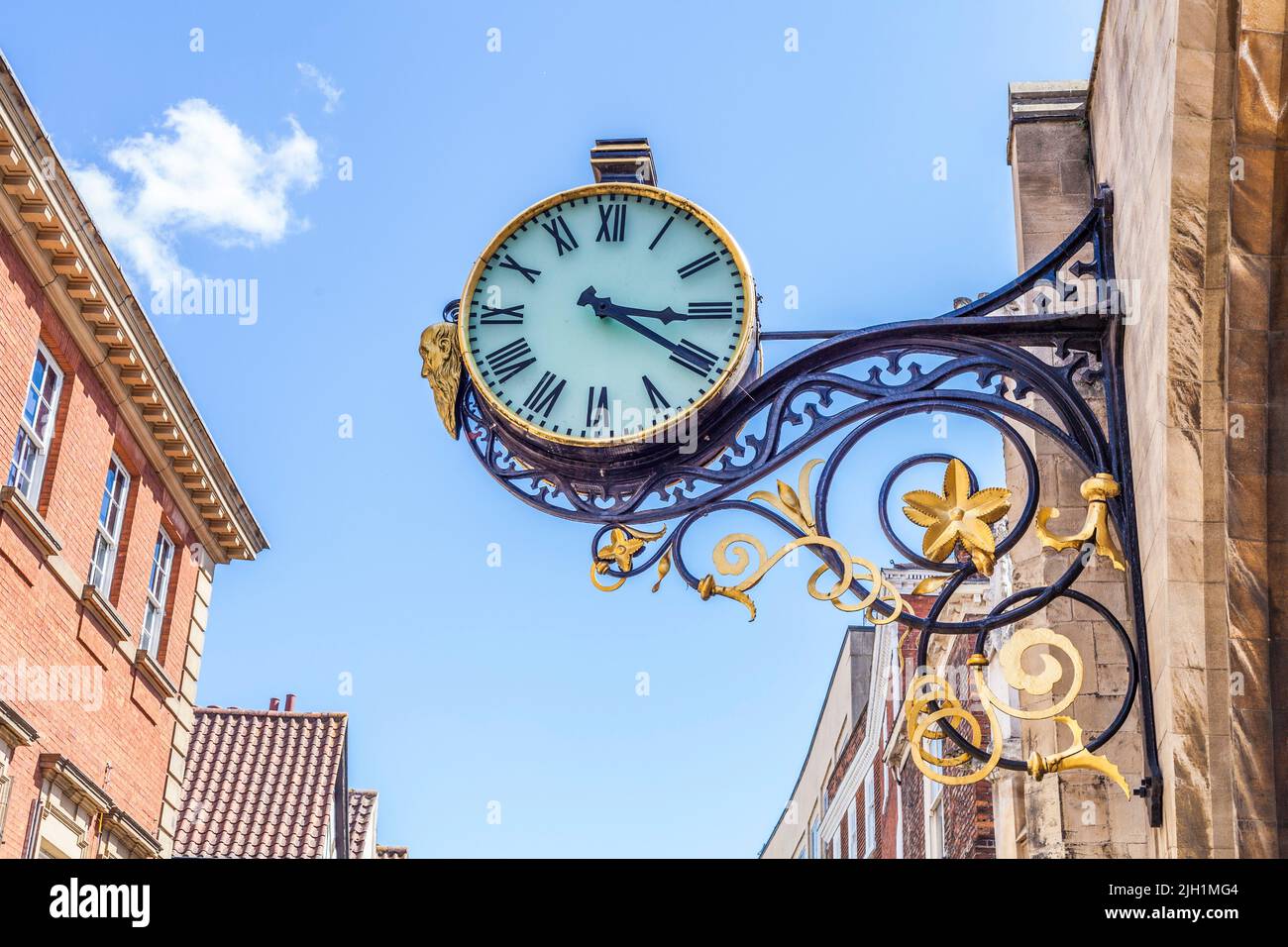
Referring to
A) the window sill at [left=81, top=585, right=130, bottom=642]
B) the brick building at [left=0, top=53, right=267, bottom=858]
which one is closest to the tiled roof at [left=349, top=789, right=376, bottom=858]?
the brick building at [left=0, top=53, right=267, bottom=858]

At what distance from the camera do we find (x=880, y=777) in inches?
1038

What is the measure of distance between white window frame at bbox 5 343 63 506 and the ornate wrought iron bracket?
35.2 ft

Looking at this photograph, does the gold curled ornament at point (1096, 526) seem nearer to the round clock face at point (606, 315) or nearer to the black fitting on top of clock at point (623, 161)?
the round clock face at point (606, 315)

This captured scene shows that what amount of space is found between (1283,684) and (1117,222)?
210cm

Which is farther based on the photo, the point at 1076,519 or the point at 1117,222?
the point at 1076,519

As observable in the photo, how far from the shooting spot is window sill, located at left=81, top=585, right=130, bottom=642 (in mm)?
17750

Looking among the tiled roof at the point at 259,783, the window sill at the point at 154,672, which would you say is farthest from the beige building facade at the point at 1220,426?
the tiled roof at the point at 259,783

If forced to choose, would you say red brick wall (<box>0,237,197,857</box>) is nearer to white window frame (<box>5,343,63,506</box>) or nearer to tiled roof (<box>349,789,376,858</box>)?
white window frame (<box>5,343,63,506</box>)

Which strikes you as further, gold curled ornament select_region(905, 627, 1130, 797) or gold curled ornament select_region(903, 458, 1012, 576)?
gold curled ornament select_region(903, 458, 1012, 576)

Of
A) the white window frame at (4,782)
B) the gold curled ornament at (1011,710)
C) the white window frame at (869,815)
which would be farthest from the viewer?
the white window frame at (869,815)

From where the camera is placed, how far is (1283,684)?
520 cm

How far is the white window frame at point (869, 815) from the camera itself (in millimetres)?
26702
